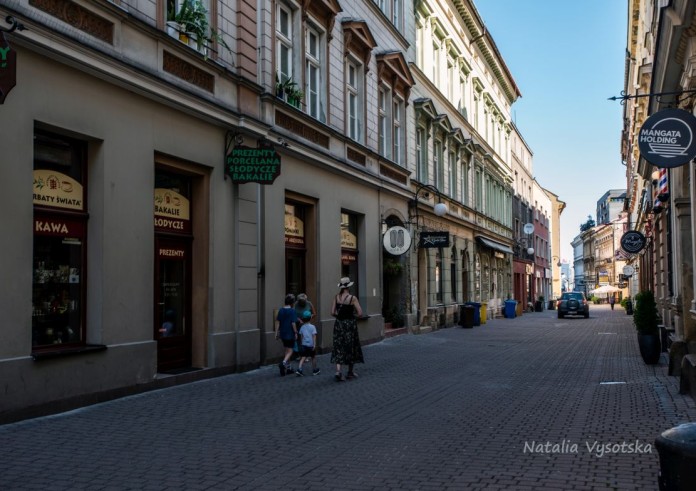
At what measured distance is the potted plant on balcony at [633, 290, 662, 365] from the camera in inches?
584

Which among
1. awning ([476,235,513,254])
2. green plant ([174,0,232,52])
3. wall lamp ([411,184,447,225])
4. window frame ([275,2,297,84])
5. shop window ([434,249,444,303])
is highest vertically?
window frame ([275,2,297,84])

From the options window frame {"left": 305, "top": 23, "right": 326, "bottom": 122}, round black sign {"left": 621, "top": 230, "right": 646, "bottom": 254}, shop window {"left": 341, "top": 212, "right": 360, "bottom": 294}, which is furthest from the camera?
round black sign {"left": 621, "top": 230, "right": 646, "bottom": 254}

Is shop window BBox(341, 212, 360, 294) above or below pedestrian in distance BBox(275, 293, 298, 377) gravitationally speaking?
above

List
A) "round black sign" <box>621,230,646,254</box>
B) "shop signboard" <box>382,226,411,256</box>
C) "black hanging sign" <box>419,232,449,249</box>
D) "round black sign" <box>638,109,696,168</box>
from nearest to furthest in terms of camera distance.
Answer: "round black sign" <box>638,109,696,168</box>
"shop signboard" <box>382,226,411,256</box>
"black hanging sign" <box>419,232,449,249</box>
"round black sign" <box>621,230,646,254</box>

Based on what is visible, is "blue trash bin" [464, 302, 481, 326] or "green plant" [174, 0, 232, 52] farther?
"blue trash bin" [464, 302, 481, 326]

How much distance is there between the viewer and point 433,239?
24.6 metres

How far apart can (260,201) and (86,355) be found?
5.55 metres

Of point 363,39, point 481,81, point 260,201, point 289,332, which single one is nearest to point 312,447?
point 289,332

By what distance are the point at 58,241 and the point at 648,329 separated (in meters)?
11.5

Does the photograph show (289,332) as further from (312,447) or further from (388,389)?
(312,447)

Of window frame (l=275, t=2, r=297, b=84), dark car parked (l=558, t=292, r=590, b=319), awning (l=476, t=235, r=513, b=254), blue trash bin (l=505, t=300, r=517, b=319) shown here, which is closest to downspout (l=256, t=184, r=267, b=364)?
window frame (l=275, t=2, r=297, b=84)

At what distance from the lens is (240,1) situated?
541 inches

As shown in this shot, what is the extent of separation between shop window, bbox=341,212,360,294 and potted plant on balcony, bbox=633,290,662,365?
7.63m

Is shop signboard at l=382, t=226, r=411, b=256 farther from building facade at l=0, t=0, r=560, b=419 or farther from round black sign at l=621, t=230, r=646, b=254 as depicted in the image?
round black sign at l=621, t=230, r=646, b=254
